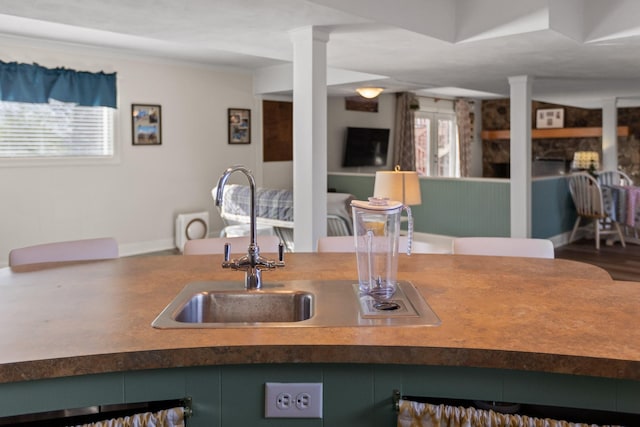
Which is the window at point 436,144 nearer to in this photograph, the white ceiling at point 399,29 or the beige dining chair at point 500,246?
the white ceiling at point 399,29

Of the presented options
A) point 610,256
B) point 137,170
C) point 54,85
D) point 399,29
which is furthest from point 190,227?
point 610,256

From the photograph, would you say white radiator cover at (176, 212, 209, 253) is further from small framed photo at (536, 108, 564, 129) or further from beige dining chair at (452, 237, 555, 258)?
small framed photo at (536, 108, 564, 129)

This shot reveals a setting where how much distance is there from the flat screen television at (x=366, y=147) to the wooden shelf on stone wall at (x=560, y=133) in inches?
111

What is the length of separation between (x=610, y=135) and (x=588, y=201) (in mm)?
2524

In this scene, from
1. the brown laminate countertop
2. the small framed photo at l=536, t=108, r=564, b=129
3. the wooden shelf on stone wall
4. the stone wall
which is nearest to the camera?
the brown laminate countertop

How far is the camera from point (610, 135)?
9.52m

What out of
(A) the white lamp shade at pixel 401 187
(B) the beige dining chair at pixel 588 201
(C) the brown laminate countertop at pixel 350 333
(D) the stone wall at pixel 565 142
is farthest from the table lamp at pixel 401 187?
(D) the stone wall at pixel 565 142

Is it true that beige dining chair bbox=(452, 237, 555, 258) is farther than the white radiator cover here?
No

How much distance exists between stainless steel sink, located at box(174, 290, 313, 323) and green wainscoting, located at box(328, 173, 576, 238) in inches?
231

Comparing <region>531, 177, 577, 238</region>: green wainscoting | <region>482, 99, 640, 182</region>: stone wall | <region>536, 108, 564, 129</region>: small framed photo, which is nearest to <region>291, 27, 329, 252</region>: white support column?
<region>531, 177, 577, 238</region>: green wainscoting

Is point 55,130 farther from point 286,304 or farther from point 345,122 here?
point 286,304

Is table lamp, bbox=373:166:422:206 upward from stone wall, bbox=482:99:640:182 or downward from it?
downward

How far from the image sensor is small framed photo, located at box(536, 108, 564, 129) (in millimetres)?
A: 12250

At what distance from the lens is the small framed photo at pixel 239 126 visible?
830 cm
